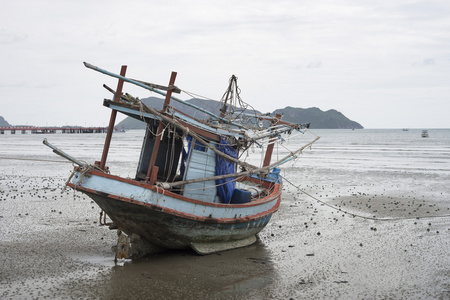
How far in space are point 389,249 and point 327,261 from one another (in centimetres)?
241

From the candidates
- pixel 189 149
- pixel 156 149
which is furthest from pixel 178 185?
pixel 156 149

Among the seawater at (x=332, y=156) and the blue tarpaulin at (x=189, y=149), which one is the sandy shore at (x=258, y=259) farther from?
the seawater at (x=332, y=156)

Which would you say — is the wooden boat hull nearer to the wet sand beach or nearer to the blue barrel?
the blue barrel

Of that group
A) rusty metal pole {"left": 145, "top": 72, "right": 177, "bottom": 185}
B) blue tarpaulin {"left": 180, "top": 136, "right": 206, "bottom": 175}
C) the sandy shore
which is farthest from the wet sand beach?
blue tarpaulin {"left": 180, "top": 136, "right": 206, "bottom": 175}

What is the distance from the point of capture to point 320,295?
9727 mm

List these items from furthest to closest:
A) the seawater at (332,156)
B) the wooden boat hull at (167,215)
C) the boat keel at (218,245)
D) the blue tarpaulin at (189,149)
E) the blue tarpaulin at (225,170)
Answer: the seawater at (332,156)
the blue tarpaulin at (225,170)
the boat keel at (218,245)
the blue tarpaulin at (189,149)
the wooden boat hull at (167,215)

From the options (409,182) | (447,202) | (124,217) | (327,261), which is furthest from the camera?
(409,182)

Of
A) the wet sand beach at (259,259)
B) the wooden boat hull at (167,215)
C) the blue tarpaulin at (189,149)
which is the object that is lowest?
the wet sand beach at (259,259)

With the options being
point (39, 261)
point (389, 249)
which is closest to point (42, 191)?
point (39, 261)

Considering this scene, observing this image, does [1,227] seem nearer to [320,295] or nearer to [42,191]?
[42,191]

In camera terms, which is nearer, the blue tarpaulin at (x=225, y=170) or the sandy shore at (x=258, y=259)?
the sandy shore at (x=258, y=259)

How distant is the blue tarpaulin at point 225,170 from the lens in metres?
12.8

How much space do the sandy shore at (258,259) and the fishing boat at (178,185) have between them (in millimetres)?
670

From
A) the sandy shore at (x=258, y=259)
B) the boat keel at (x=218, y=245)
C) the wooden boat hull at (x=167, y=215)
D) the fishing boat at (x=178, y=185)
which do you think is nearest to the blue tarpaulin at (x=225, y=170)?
the fishing boat at (x=178, y=185)
